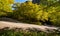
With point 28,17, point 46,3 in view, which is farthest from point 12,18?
point 46,3

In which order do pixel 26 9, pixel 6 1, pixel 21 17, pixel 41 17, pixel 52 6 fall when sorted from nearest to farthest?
pixel 52 6
pixel 6 1
pixel 26 9
pixel 41 17
pixel 21 17

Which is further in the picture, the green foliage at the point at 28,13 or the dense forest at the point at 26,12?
the green foliage at the point at 28,13

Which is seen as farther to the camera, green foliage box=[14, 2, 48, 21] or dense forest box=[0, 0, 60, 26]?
green foliage box=[14, 2, 48, 21]

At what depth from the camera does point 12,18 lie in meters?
36.3

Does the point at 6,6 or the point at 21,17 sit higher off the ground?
the point at 6,6

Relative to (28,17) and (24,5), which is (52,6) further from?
(28,17)

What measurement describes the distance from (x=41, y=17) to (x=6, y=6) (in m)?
6.34

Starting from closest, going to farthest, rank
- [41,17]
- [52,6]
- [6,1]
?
[52,6] < [6,1] < [41,17]

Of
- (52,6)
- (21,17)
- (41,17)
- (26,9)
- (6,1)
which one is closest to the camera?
(52,6)

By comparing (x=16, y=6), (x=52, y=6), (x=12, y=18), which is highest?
(x=52, y=6)

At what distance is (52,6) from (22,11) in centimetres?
1849

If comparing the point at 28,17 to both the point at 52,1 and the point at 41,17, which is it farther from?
the point at 52,1

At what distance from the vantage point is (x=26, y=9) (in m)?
30.2

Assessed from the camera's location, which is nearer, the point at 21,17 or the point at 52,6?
the point at 52,6
